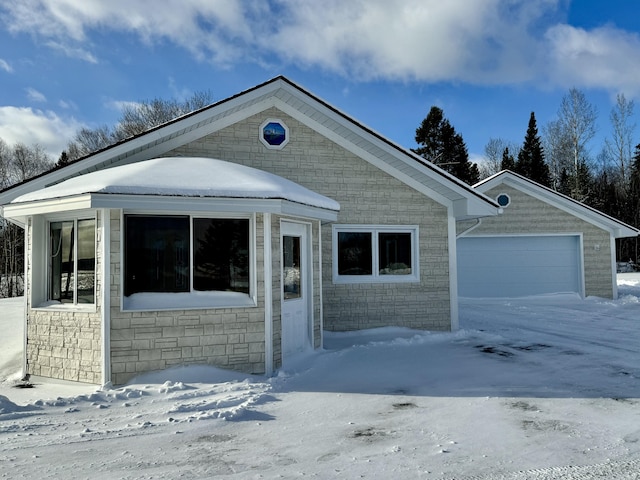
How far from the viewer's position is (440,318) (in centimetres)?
1104

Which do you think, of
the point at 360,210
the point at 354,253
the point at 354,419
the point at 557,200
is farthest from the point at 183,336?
the point at 557,200

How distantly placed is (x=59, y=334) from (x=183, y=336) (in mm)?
1960

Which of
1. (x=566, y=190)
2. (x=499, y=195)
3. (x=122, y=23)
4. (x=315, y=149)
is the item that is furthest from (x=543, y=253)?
(x=566, y=190)

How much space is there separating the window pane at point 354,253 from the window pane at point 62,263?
527cm

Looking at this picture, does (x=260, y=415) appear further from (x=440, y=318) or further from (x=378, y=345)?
(x=440, y=318)

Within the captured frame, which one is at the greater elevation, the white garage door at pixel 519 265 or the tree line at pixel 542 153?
the tree line at pixel 542 153

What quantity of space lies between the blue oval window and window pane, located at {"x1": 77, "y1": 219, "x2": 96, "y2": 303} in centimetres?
404

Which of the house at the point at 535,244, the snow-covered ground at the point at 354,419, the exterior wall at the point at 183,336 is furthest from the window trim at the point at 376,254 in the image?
the house at the point at 535,244

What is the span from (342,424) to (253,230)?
3281 millimetres

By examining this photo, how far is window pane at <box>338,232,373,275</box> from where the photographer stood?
1072 centimetres

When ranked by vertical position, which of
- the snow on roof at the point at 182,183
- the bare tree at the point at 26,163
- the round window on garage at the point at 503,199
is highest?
the bare tree at the point at 26,163

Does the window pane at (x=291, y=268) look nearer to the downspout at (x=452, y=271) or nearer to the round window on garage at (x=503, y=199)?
the downspout at (x=452, y=271)

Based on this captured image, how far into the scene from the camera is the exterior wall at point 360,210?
10070 millimetres

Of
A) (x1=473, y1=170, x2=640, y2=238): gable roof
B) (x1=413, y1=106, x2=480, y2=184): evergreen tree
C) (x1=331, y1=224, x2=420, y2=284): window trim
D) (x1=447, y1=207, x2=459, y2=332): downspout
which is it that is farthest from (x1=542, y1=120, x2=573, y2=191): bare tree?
(x1=331, y1=224, x2=420, y2=284): window trim
